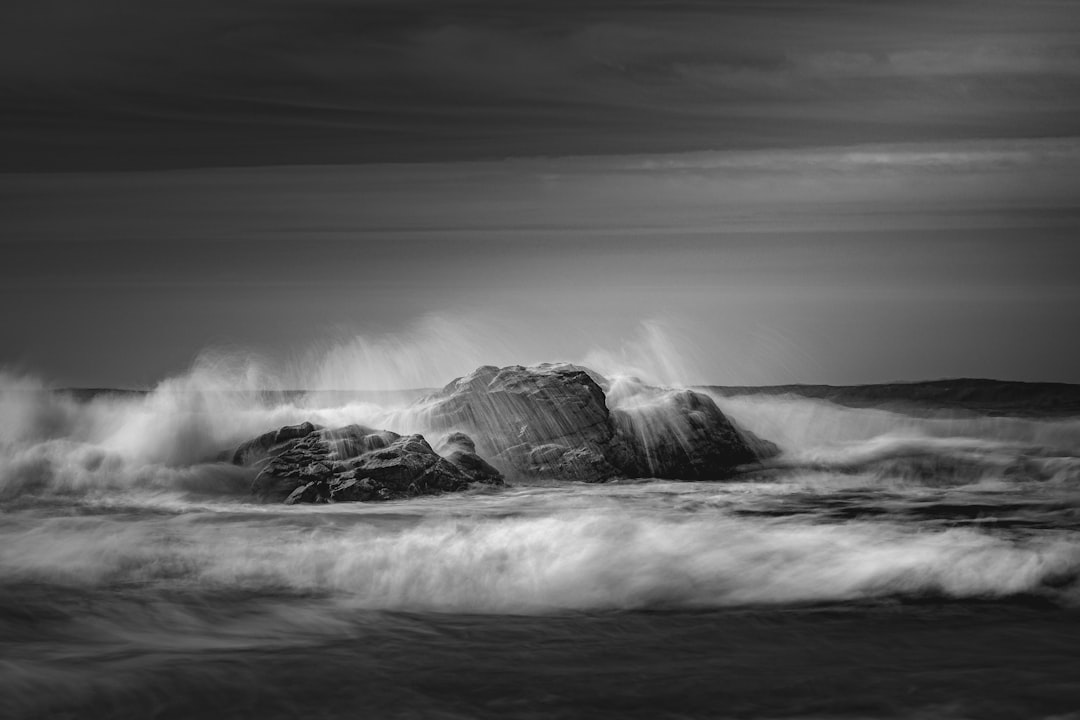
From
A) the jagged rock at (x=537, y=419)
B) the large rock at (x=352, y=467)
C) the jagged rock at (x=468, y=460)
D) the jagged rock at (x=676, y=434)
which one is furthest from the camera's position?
the jagged rock at (x=676, y=434)

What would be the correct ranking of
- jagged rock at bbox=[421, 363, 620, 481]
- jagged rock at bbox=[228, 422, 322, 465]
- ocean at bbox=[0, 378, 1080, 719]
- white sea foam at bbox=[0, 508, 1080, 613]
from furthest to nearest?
jagged rock at bbox=[421, 363, 620, 481] → jagged rock at bbox=[228, 422, 322, 465] → white sea foam at bbox=[0, 508, 1080, 613] → ocean at bbox=[0, 378, 1080, 719]

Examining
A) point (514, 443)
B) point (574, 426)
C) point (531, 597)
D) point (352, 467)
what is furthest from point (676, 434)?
point (531, 597)

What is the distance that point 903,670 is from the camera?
688 centimetres

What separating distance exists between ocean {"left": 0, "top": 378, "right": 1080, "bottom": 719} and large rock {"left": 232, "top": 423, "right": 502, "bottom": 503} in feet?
1.41

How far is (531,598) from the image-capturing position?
29.8 ft

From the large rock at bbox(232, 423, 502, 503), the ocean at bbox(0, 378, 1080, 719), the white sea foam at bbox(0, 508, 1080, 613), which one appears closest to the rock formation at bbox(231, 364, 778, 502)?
the large rock at bbox(232, 423, 502, 503)

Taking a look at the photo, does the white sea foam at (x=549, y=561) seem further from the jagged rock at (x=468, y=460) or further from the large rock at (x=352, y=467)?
the jagged rock at (x=468, y=460)

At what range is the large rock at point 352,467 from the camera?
13383 mm

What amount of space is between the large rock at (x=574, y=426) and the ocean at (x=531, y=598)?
73 cm

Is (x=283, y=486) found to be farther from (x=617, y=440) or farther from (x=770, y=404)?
(x=770, y=404)

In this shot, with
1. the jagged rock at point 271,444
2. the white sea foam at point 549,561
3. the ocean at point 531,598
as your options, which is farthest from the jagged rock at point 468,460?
the white sea foam at point 549,561

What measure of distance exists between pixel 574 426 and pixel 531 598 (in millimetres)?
6564

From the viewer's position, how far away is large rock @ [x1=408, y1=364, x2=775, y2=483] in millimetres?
15195

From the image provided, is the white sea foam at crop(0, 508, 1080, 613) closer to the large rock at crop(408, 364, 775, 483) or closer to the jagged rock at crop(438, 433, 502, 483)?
the jagged rock at crop(438, 433, 502, 483)
